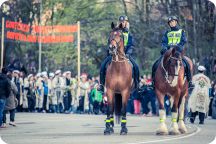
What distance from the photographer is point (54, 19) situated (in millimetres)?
52938

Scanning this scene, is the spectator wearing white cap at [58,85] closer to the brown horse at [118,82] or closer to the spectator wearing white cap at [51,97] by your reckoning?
the spectator wearing white cap at [51,97]

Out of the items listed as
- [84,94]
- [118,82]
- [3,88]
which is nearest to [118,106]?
[118,82]

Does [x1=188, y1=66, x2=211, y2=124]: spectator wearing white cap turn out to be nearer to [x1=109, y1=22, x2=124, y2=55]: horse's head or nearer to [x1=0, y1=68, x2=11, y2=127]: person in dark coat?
[x1=0, y1=68, x2=11, y2=127]: person in dark coat

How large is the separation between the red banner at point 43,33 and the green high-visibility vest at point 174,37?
2327 cm

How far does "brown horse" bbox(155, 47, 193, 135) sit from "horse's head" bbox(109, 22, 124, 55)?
46.8 inches

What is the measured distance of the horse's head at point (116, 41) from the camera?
2036 cm

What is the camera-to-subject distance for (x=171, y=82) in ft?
69.7

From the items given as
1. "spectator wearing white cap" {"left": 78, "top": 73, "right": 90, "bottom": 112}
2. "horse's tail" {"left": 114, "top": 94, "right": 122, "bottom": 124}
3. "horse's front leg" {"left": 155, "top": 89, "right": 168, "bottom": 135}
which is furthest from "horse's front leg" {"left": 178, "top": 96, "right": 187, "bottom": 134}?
"spectator wearing white cap" {"left": 78, "top": 73, "right": 90, "bottom": 112}

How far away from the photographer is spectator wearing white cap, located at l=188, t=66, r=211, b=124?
91.4ft

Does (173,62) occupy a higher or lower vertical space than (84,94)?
higher

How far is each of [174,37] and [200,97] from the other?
23.4ft

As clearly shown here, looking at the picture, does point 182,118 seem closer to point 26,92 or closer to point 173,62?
point 173,62

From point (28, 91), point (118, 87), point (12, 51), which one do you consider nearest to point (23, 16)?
point (12, 51)

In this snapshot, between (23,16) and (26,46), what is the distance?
11.5 feet
